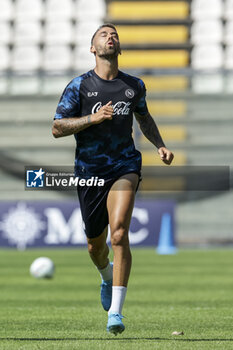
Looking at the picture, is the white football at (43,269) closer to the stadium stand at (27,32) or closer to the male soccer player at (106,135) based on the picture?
the male soccer player at (106,135)

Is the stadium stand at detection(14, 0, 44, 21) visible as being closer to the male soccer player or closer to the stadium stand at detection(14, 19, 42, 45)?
the stadium stand at detection(14, 19, 42, 45)

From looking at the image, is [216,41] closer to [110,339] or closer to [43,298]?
[43,298]

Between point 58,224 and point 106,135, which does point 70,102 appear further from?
point 58,224

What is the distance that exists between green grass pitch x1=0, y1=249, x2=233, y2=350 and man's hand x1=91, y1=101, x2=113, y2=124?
1.65m

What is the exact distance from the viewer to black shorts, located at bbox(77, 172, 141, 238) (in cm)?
676

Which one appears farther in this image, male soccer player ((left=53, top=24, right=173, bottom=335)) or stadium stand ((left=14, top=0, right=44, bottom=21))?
stadium stand ((left=14, top=0, right=44, bottom=21))

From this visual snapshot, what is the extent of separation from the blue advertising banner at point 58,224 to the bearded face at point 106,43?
1334 cm

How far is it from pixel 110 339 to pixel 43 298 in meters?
3.91

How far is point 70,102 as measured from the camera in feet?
22.1

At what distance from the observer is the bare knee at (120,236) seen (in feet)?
21.2

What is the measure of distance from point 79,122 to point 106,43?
69cm

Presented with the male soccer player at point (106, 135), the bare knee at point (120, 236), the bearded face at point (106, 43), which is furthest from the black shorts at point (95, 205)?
the bearded face at point (106, 43)

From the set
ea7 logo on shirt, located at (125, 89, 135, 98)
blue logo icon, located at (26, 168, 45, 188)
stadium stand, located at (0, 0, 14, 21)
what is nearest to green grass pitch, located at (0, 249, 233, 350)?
blue logo icon, located at (26, 168, 45, 188)

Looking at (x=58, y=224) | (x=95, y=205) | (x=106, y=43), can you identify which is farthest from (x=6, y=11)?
(x=95, y=205)
